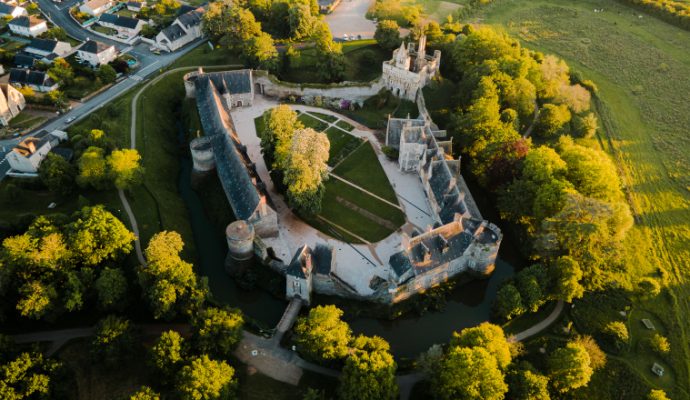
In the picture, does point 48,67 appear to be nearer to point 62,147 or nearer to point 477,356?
point 62,147

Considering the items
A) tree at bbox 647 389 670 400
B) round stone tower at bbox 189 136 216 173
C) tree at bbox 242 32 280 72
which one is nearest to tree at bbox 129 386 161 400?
round stone tower at bbox 189 136 216 173

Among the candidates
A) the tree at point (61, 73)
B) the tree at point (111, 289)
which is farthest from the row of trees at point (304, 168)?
the tree at point (61, 73)

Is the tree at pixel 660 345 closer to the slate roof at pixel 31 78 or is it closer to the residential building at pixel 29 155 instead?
the residential building at pixel 29 155

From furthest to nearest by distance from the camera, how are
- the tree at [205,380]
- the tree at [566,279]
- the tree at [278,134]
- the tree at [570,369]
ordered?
the tree at [278,134] → the tree at [566,279] → the tree at [570,369] → the tree at [205,380]

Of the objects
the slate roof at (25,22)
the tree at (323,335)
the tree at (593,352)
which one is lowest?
the tree at (593,352)

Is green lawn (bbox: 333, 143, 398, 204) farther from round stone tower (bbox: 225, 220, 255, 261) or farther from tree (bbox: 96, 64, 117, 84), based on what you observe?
tree (bbox: 96, 64, 117, 84)

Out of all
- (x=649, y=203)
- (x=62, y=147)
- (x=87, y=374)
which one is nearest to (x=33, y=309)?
(x=87, y=374)
